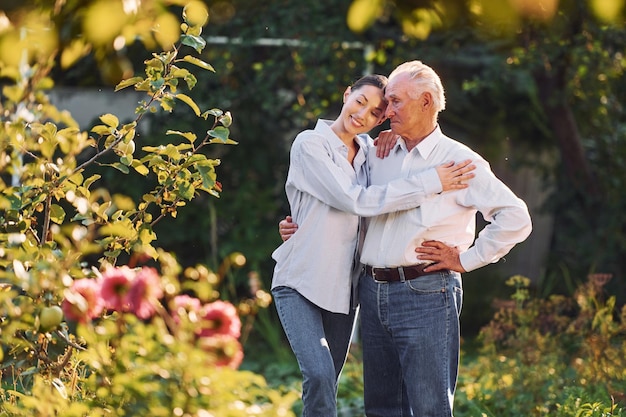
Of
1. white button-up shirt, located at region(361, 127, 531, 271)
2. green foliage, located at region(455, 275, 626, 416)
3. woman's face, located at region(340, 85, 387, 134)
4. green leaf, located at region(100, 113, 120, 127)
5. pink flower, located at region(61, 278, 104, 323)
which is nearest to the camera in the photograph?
pink flower, located at region(61, 278, 104, 323)

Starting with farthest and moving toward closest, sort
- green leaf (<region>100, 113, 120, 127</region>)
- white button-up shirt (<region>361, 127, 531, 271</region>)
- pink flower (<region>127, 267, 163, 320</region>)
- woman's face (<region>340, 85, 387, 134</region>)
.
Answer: woman's face (<region>340, 85, 387, 134</region>) < white button-up shirt (<region>361, 127, 531, 271</region>) < green leaf (<region>100, 113, 120, 127</region>) < pink flower (<region>127, 267, 163, 320</region>)

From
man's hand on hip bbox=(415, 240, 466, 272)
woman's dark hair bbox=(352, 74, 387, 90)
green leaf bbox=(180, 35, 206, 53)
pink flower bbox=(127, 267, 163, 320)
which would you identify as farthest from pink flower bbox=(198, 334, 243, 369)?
woman's dark hair bbox=(352, 74, 387, 90)

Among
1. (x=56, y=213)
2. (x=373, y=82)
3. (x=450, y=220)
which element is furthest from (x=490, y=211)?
(x=56, y=213)

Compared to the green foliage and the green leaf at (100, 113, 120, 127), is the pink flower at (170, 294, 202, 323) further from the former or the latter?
the green foliage

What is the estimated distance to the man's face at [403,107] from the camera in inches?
138

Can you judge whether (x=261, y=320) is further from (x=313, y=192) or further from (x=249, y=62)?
(x=313, y=192)

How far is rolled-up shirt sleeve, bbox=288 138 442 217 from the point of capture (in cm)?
345

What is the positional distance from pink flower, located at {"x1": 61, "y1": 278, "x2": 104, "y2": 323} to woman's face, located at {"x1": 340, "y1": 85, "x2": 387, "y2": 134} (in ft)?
4.48

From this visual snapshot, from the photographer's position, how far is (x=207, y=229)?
8.09 metres

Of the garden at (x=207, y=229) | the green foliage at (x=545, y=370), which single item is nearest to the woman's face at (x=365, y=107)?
the garden at (x=207, y=229)

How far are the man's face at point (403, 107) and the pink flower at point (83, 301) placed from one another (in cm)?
137

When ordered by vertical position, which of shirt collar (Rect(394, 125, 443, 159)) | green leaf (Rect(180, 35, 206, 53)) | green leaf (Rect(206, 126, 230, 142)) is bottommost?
shirt collar (Rect(394, 125, 443, 159))

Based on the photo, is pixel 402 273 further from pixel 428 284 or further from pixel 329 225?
pixel 329 225

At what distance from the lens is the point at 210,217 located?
26.0 feet
